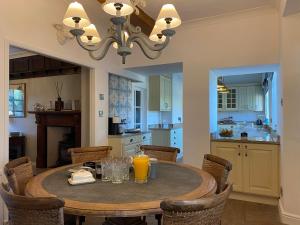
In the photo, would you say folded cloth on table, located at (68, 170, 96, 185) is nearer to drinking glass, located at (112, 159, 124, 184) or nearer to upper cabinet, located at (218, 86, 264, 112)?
drinking glass, located at (112, 159, 124, 184)

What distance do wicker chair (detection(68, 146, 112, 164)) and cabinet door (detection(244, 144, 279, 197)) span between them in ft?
6.68

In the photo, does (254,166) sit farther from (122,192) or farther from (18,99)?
(18,99)

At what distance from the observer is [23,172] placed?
1885 mm

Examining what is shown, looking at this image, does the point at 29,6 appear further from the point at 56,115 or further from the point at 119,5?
the point at 56,115

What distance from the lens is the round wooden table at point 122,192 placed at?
3.96 ft

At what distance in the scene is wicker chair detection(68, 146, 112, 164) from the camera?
2.55 meters

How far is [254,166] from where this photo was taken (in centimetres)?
329

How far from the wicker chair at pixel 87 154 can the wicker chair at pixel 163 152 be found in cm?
48

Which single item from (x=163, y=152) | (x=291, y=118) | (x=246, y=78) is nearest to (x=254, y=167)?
(x=291, y=118)

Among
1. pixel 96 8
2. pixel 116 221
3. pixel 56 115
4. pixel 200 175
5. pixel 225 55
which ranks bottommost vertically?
pixel 116 221

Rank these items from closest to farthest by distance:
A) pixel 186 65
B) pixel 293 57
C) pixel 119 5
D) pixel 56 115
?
pixel 119 5 < pixel 293 57 < pixel 186 65 < pixel 56 115

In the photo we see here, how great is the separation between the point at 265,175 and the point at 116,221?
90.5 inches

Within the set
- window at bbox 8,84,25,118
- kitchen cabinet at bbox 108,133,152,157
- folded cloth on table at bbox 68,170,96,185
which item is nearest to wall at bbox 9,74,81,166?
window at bbox 8,84,25,118

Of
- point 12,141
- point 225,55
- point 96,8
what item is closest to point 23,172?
point 96,8
